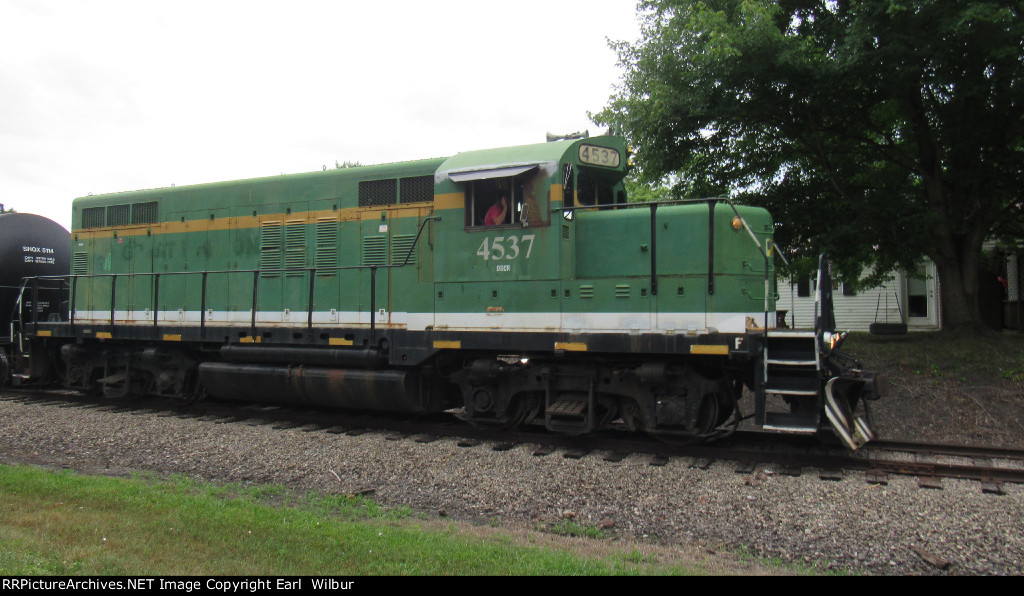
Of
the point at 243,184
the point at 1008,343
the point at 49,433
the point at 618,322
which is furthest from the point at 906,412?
the point at 49,433

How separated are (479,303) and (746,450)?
361 centimetres

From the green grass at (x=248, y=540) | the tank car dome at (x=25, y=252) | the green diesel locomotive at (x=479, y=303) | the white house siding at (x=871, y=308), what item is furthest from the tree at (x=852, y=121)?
the tank car dome at (x=25, y=252)

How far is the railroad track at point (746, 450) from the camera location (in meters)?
6.59

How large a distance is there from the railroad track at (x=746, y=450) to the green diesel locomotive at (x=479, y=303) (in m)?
0.25

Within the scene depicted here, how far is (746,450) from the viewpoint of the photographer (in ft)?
Answer: 24.2

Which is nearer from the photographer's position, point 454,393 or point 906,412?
point 454,393

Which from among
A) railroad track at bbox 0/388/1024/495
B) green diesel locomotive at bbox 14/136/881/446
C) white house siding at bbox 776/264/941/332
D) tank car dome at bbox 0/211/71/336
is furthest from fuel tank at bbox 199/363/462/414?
white house siding at bbox 776/264/941/332

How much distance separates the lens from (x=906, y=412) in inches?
397

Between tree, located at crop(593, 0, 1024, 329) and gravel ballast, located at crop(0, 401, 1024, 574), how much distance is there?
765 centimetres

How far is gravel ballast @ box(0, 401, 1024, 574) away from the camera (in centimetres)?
475

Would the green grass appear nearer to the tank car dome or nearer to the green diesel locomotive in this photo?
the green diesel locomotive

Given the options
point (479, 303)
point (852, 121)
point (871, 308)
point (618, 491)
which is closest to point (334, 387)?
point (479, 303)
